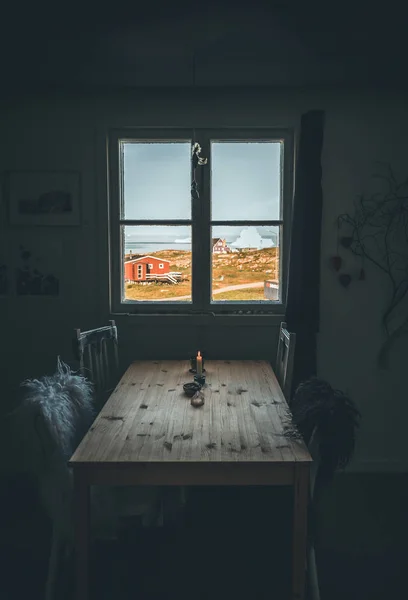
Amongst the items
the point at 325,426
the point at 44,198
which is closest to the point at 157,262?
the point at 44,198

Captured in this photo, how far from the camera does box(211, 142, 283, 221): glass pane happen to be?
359 cm

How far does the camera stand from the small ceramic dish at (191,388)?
2.68m

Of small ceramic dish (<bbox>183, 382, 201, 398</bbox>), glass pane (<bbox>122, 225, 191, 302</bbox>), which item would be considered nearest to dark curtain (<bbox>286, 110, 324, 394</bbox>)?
glass pane (<bbox>122, 225, 191, 302</bbox>)

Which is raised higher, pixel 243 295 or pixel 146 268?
pixel 146 268

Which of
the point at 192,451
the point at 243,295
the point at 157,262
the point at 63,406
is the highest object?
the point at 157,262

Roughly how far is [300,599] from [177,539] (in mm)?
899

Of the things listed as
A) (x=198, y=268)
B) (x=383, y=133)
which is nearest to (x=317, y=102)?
(x=383, y=133)

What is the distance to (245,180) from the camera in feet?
11.8

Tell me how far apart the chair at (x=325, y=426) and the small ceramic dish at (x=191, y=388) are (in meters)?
0.79

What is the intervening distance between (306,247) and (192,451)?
190 cm

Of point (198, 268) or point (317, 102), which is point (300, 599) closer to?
point (198, 268)

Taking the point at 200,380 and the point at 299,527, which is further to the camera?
the point at 200,380

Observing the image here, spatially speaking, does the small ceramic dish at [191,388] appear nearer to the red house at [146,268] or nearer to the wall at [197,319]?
the wall at [197,319]

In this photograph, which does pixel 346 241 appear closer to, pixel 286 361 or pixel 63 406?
pixel 286 361
